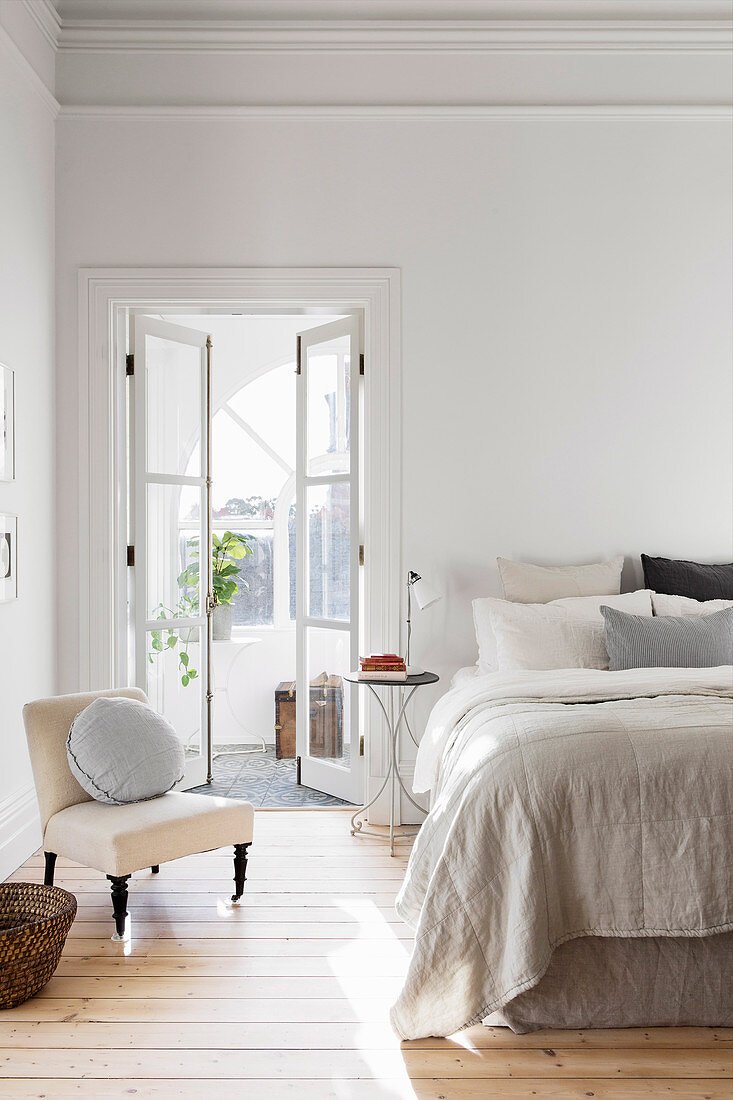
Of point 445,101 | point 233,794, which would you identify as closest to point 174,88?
point 445,101

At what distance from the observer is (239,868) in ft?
9.87

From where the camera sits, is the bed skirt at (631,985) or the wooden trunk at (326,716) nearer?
the bed skirt at (631,985)

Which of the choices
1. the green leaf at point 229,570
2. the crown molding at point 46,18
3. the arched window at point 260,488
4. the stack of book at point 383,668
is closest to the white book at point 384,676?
the stack of book at point 383,668

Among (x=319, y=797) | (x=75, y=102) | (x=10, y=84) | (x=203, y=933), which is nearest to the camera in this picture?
(x=203, y=933)

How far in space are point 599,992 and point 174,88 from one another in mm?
3897

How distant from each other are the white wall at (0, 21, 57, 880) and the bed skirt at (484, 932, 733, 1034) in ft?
6.70

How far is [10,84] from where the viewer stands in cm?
337

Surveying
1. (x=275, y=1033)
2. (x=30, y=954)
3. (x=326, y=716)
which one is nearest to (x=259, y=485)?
(x=326, y=716)

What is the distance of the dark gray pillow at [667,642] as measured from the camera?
313 centimetres

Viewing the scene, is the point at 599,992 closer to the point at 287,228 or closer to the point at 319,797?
the point at 319,797

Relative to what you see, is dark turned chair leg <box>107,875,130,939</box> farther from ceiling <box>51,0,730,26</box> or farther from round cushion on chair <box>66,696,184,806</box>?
ceiling <box>51,0,730,26</box>

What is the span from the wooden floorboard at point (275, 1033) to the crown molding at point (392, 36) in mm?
3572

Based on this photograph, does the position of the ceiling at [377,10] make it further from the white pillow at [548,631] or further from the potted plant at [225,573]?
the potted plant at [225,573]

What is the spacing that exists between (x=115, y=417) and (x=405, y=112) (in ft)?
6.19
